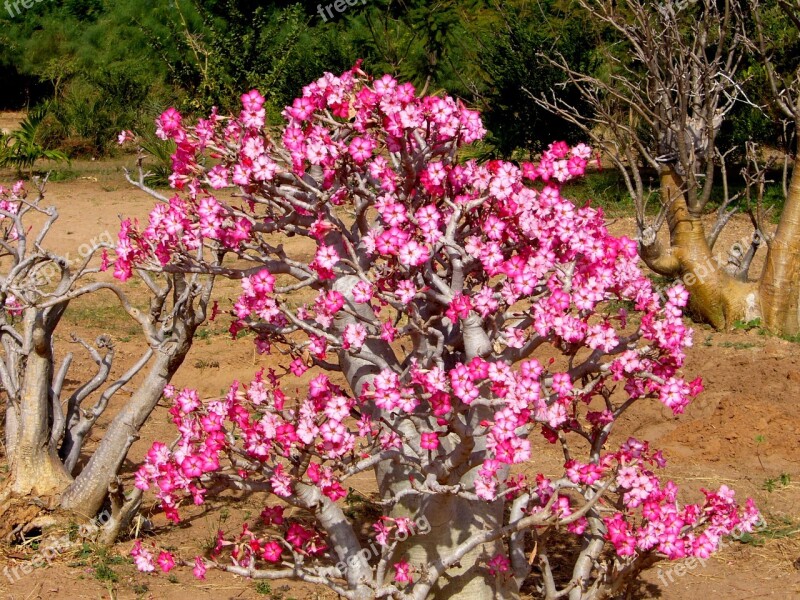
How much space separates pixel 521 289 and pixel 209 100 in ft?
48.3

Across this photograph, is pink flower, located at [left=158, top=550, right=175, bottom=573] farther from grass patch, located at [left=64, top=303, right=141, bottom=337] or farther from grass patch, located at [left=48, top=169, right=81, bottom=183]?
grass patch, located at [left=48, top=169, right=81, bottom=183]

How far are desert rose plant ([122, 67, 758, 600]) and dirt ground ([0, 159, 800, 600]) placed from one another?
78 centimetres

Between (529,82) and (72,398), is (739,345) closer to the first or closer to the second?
(72,398)

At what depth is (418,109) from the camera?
3.12 meters

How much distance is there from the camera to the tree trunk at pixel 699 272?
7.50m

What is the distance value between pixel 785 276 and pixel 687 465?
2.37 meters

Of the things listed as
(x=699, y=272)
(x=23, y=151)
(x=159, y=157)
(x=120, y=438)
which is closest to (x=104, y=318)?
(x=120, y=438)

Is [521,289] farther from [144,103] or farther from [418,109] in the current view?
[144,103]

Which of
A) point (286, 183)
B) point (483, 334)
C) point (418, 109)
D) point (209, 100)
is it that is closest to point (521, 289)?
point (483, 334)

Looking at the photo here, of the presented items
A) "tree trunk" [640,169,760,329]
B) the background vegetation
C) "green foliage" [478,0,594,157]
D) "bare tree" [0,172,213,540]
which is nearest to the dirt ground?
"tree trunk" [640,169,760,329]

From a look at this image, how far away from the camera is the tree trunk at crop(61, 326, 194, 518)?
4355mm

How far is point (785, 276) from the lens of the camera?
728 centimetres

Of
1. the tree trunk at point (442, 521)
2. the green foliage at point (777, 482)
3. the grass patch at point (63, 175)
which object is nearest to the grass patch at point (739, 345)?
the green foliage at point (777, 482)

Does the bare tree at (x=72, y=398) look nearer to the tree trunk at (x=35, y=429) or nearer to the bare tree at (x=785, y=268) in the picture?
the tree trunk at (x=35, y=429)
